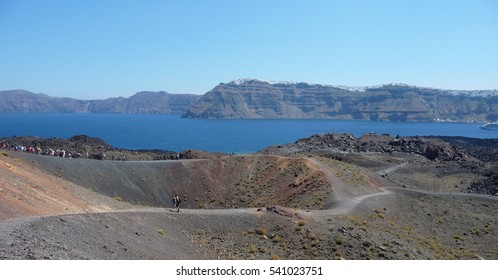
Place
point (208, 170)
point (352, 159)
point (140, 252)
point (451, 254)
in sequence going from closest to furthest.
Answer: point (140, 252), point (451, 254), point (208, 170), point (352, 159)

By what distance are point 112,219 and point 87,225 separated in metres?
2.84

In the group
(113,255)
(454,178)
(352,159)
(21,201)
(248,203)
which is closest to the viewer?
(113,255)

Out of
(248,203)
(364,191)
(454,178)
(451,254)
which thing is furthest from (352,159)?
(451,254)

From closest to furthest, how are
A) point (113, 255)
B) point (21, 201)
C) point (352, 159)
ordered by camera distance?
point (113, 255) → point (21, 201) → point (352, 159)

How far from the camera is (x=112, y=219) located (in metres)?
24.0

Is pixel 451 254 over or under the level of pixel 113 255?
under

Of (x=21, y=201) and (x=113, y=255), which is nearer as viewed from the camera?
(x=113, y=255)

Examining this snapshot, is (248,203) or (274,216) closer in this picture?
(274,216)

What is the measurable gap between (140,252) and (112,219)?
14.5 feet

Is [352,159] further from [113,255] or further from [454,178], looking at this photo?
[113,255]

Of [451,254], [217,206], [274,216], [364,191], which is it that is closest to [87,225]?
[274,216]

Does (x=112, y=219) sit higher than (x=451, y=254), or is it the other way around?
(x=112, y=219)

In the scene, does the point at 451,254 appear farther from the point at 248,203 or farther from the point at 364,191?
the point at 248,203

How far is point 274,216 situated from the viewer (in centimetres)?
3053
